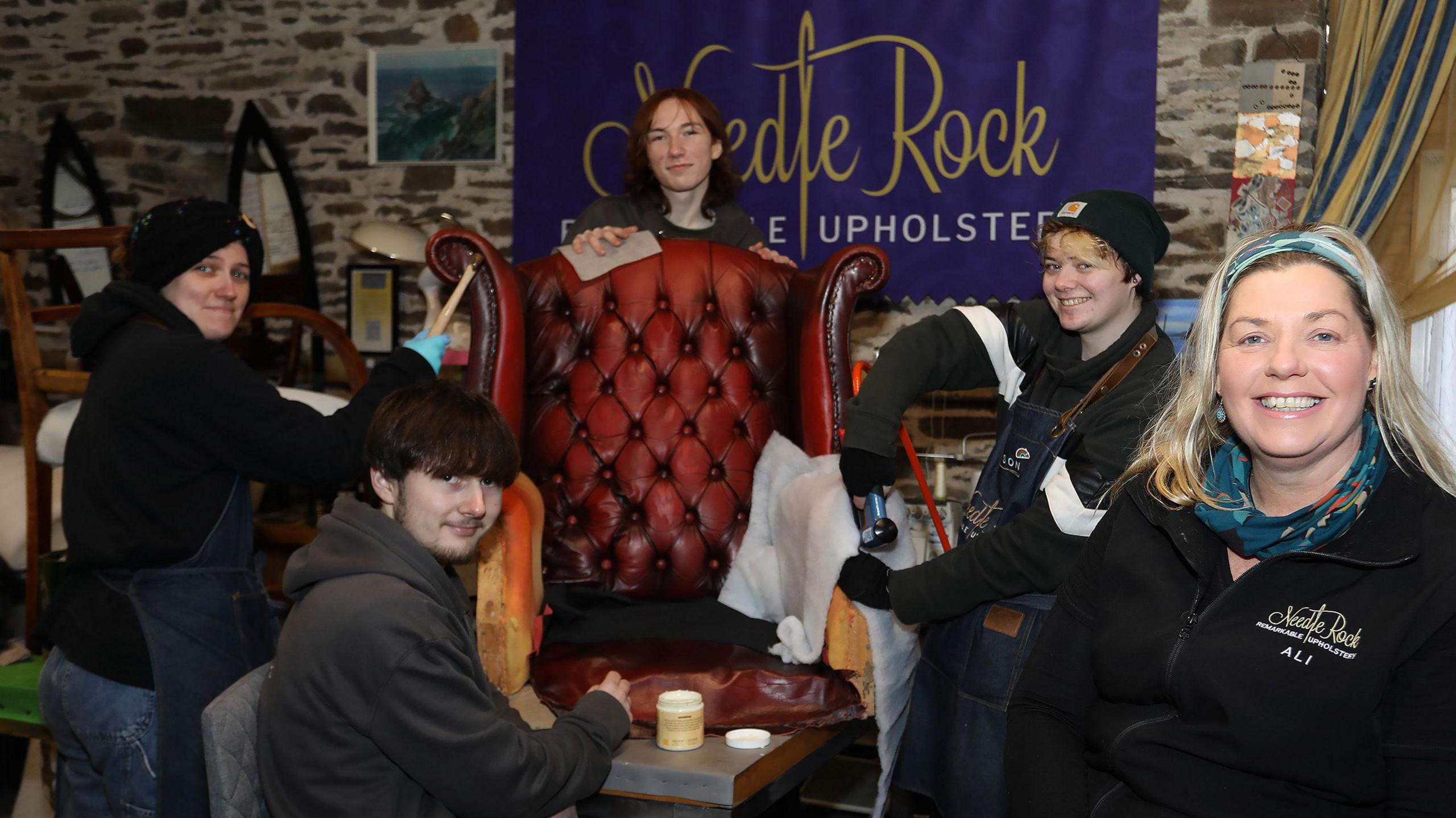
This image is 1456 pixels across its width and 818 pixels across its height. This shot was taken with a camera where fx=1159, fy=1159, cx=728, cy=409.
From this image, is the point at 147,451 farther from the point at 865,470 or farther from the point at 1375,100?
the point at 1375,100

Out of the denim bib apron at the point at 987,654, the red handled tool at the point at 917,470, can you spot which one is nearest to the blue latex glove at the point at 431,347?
the red handled tool at the point at 917,470

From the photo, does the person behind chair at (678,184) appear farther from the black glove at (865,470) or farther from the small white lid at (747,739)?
the small white lid at (747,739)

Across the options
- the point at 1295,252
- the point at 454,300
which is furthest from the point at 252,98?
the point at 1295,252

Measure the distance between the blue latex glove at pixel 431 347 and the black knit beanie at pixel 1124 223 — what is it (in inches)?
55.4

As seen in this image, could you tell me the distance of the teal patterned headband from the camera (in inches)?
59.2

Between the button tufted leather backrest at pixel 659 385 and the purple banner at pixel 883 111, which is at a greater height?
the purple banner at pixel 883 111

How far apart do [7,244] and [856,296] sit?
231 cm

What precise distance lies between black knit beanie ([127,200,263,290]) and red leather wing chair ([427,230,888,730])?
610 mm

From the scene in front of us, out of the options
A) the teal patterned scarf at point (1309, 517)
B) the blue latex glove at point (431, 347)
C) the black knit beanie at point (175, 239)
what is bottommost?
the teal patterned scarf at point (1309, 517)

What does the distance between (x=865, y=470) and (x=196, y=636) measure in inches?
55.7

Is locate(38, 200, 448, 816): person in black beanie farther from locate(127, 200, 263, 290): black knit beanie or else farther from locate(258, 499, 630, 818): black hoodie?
locate(258, 499, 630, 818): black hoodie

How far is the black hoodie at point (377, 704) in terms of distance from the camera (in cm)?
170

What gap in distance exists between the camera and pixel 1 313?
609cm

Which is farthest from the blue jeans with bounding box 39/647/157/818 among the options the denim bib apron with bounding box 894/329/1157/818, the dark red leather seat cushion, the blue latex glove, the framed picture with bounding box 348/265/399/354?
the framed picture with bounding box 348/265/399/354
